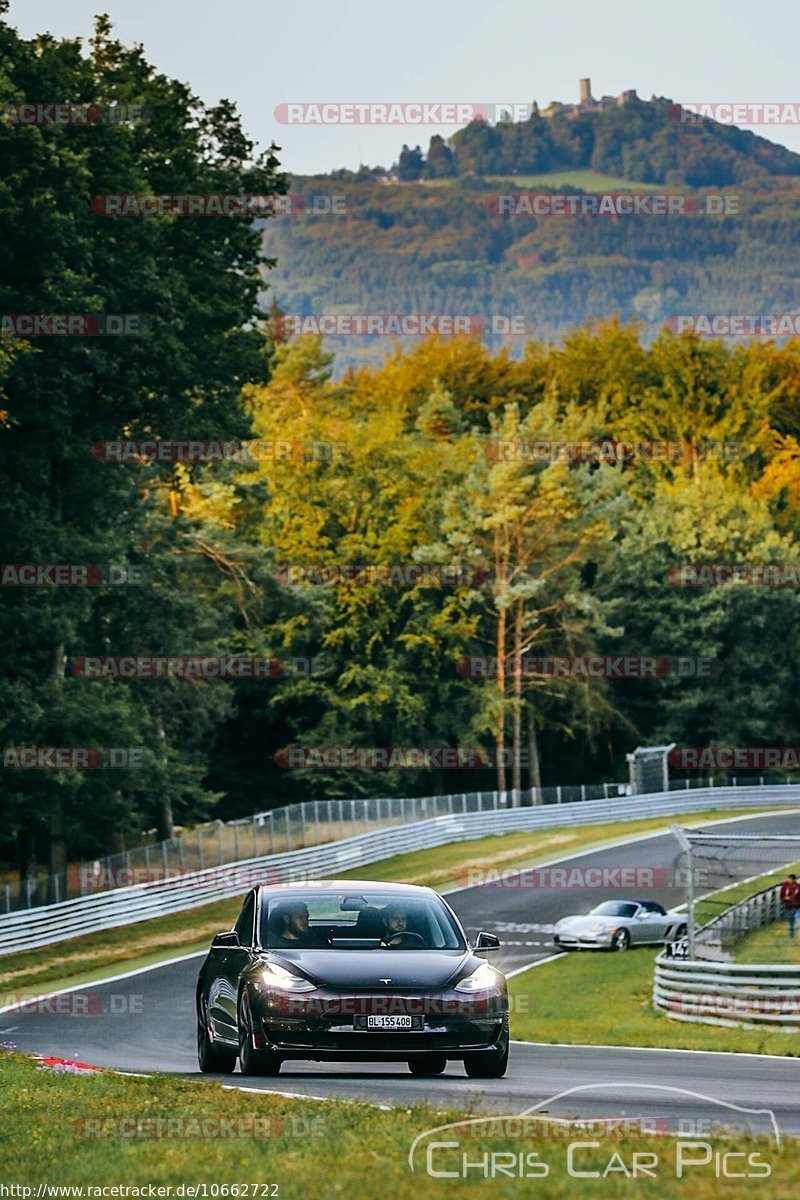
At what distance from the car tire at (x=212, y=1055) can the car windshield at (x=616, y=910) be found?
1019 inches

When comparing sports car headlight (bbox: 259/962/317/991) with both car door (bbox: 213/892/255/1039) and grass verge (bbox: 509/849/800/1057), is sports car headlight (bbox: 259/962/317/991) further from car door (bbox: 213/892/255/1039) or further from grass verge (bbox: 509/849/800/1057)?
grass verge (bbox: 509/849/800/1057)

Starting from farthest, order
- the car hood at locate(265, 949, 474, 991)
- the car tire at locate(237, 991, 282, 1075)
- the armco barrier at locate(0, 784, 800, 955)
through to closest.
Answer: the armco barrier at locate(0, 784, 800, 955), the car tire at locate(237, 991, 282, 1075), the car hood at locate(265, 949, 474, 991)

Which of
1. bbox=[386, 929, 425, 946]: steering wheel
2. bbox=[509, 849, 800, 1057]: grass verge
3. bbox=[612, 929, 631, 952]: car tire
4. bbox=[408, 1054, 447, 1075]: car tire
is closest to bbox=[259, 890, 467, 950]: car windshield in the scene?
bbox=[386, 929, 425, 946]: steering wheel

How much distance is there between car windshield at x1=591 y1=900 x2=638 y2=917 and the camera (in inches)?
1617

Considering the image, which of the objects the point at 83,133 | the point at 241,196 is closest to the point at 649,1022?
the point at 83,133

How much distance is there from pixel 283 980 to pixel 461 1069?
112 inches

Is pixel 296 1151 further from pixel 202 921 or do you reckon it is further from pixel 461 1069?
pixel 202 921

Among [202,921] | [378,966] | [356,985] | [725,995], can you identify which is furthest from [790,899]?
[356,985]

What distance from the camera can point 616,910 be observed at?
4112 centimetres

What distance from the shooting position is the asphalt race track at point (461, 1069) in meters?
13.0

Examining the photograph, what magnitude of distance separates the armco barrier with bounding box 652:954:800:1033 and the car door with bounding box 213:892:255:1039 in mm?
11907

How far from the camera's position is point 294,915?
1486 cm

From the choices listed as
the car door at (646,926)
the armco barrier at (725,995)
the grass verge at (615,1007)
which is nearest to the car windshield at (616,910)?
the car door at (646,926)

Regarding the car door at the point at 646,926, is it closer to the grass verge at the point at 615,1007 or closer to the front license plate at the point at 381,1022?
the grass verge at the point at 615,1007
